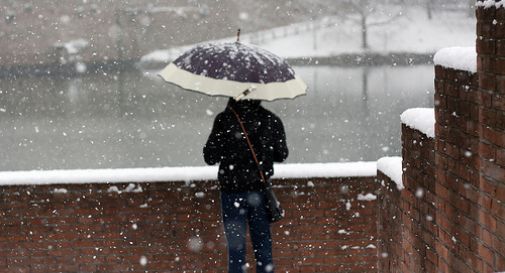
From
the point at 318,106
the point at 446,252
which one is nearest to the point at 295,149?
the point at 318,106

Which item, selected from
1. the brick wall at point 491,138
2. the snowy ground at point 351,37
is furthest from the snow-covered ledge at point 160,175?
the snowy ground at point 351,37

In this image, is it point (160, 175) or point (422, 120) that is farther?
point (160, 175)

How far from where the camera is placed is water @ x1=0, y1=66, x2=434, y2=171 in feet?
66.5

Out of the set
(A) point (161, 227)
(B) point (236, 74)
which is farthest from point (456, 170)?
(A) point (161, 227)

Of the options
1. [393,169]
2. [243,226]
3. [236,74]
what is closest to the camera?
[393,169]

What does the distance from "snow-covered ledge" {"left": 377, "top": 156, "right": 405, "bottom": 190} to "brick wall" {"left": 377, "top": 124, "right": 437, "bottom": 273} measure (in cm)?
4

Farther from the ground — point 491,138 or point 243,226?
point 491,138

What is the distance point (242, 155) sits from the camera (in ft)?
14.8

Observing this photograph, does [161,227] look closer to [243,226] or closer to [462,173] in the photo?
[243,226]

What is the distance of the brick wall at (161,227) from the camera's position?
→ 549cm

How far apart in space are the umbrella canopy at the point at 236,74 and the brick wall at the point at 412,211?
0.85 m

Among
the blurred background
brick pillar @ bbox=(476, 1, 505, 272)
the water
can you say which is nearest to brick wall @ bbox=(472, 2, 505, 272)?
brick pillar @ bbox=(476, 1, 505, 272)

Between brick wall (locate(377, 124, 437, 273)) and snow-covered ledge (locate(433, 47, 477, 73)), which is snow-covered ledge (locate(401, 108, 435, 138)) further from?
snow-covered ledge (locate(433, 47, 477, 73))

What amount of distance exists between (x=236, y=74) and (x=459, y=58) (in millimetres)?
1609
